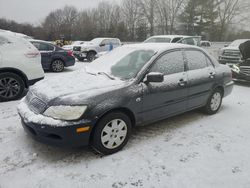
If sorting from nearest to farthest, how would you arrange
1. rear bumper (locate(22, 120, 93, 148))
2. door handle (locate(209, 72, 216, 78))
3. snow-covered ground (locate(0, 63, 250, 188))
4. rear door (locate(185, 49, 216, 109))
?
snow-covered ground (locate(0, 63, 250, 188)) < rear bumper (locate(22, 120, 93, 148)) < rear door (locate(185, 49, 216, 109)) < door handle (locate(209, 72, 216, 78))

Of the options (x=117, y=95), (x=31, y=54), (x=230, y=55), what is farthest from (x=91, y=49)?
(x=117, y=95)

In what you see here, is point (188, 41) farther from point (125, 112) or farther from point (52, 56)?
point (125, 112)

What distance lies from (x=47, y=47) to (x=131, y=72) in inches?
307

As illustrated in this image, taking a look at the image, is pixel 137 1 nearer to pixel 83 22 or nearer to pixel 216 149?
pixel 83 22

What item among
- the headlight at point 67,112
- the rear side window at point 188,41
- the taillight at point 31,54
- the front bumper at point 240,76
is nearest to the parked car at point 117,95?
the headlight at point 67,112

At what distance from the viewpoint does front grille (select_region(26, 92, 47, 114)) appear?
3215 millimetres

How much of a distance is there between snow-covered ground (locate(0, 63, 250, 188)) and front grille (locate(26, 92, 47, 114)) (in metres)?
0.61

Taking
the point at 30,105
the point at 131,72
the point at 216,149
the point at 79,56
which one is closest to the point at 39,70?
the point at 30,105

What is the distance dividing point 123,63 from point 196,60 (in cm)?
153

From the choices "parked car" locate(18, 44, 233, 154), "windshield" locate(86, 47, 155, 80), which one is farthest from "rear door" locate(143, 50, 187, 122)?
"windshield" locate(86, 47, 155, 80)

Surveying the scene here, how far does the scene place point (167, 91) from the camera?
3.99m

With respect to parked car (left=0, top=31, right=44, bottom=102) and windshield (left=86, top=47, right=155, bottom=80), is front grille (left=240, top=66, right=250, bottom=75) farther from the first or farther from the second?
parked car (left=0, top=31, right=44, bottom=102)

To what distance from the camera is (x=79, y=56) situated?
15.3 meters

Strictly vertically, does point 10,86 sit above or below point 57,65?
above
